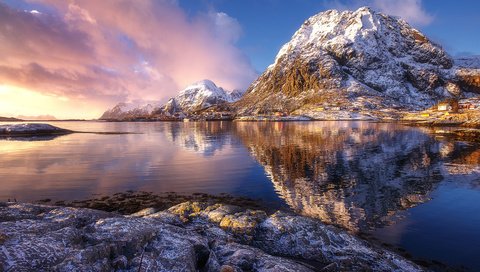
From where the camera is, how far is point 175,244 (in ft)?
34.9

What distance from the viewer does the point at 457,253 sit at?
14984mm

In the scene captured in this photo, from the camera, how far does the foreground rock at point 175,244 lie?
869 cm

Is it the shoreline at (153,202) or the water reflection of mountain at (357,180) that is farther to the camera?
the shoreline at (153,202)

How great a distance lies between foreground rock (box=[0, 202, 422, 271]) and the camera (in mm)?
8688

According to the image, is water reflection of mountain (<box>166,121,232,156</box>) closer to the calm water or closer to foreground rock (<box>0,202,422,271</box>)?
the calm water

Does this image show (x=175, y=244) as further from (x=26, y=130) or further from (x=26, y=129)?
(x=26, y=129)

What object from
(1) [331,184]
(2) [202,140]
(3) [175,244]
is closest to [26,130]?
(2) [202,140]

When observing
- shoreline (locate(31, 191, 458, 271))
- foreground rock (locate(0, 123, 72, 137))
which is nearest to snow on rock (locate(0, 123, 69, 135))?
foreground rock (locate(0, 123, 72, 137))

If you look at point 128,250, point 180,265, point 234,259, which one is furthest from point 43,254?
point 234,259

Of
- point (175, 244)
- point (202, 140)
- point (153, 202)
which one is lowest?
point (153, 202)

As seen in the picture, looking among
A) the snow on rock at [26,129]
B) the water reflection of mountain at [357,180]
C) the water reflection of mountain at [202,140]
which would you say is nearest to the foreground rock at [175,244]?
the water reflection of mountain at [357,180]

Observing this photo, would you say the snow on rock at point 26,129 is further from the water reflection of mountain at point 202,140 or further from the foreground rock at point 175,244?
the foreground rock at point 175,244

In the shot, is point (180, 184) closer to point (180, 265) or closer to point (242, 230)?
point (242, 230)

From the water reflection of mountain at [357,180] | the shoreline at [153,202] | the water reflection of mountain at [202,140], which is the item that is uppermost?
the water reflection of mountain at [202,140]
